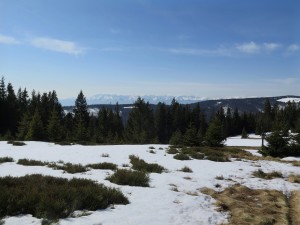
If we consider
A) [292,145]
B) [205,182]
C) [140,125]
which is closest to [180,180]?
[205,182]

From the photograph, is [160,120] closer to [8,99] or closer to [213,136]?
[8,99]

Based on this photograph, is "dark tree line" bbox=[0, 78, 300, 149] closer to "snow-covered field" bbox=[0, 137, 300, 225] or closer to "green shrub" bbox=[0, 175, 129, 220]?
"snow-covered field" bbox=[0, 137, 300, 225]

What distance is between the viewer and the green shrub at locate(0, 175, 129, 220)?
6574 mm

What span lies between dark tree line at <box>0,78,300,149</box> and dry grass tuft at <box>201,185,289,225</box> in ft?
48.9

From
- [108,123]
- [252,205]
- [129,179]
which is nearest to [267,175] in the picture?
[252,205]

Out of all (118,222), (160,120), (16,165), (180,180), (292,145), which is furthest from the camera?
(160,120)

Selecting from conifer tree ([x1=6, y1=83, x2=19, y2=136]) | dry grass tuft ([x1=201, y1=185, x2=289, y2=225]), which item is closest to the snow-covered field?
dry grass tuft ([x1=201, y1=185, x2=289, y2=225])

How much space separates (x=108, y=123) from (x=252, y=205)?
87.2 metres

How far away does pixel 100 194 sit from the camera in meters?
7.99

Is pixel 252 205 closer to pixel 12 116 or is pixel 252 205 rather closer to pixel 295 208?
pixel 295 208

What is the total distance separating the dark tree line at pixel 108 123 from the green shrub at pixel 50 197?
1915cm

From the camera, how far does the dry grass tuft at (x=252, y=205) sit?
7512mm

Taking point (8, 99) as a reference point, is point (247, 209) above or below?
below

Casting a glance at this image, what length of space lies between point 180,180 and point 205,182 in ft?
3.20
